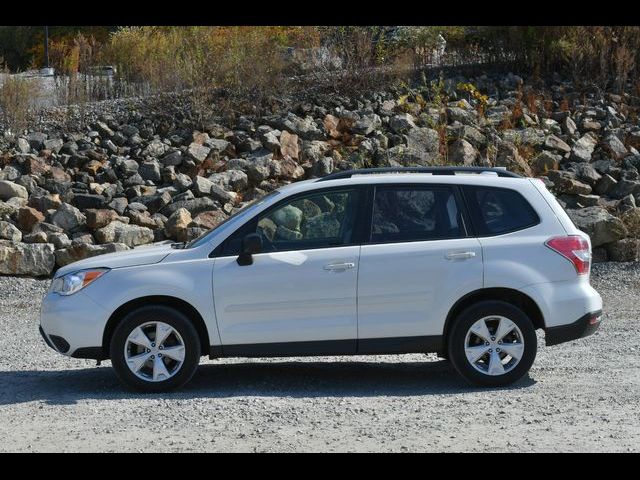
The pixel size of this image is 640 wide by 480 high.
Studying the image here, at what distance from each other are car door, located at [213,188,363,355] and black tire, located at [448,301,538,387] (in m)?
0.83

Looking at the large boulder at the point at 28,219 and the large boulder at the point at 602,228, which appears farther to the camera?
the large boulder at the point at 28,219

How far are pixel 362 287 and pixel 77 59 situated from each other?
17.0 meters

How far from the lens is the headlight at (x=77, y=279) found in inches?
349

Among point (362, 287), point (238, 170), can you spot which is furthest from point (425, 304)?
point (238, 170)

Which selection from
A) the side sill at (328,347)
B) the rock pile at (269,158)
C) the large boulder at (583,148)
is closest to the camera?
the side sill at (328,347)

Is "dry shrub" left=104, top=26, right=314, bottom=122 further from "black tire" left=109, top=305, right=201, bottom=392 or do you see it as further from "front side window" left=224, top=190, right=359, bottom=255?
"black tire" left=109, top=305, right=201, bottom=392

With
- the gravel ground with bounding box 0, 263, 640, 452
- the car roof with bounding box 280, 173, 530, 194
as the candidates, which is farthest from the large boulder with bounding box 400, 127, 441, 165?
the car roof with bounding box 280, 173, 530, 194

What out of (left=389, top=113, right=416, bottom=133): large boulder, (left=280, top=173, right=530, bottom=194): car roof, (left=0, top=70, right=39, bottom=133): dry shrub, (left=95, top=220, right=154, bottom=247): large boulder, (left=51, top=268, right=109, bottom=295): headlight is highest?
(left=0, top=70, right=39, bottom=133): dry shrub

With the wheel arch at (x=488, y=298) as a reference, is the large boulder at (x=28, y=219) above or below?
above

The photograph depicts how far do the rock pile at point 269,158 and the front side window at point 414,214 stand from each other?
7571 millimetres

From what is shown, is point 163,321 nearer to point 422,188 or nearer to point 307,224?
point 307,224

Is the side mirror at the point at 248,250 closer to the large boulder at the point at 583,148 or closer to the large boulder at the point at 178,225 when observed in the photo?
the large boulder at the point at 178,225

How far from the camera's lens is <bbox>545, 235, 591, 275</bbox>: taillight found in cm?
885

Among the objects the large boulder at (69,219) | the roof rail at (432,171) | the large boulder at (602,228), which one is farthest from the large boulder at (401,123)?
the roof rail at (432,171)
